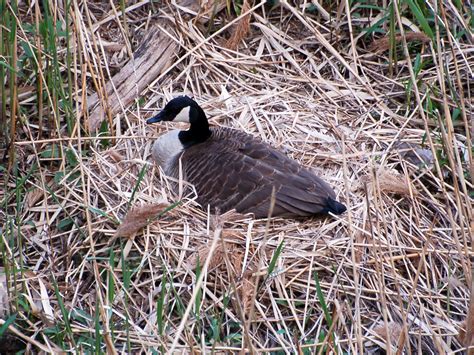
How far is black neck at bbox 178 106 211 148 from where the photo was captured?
4.20 m

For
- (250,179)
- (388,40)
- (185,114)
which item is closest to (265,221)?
(250,179)

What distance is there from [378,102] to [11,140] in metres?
1.95

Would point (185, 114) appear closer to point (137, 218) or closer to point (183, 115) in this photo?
point (183, 115)

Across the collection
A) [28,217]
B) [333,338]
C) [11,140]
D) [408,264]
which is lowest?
[408,264]

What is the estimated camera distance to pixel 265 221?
3812 mm

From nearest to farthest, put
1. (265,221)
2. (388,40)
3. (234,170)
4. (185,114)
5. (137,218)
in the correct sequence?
(137,218)
(265,221)
(234,170)
(185,114)
(388,40)

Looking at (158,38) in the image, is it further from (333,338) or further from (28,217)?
(333,338)

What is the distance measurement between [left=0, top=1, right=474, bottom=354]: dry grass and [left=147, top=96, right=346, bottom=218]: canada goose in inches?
3.6

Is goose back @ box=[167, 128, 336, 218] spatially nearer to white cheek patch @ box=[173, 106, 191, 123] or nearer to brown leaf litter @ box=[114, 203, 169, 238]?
white cheek patch @ box=[173, 106, 191, 123]

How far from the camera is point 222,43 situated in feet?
15.7

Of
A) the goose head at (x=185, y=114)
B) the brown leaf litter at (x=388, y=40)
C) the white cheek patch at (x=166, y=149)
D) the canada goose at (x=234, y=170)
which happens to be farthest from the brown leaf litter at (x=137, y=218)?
the brown leaf litter at (x=388, y=40)

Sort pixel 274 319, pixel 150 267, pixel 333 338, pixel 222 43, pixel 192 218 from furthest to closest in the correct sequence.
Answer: pixel 222 43, pixel 192 218, pixel 150 267, pixel 274 319, pixel 333 338

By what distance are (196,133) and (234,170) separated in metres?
0.42

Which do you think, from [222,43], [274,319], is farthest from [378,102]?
[274,319]
